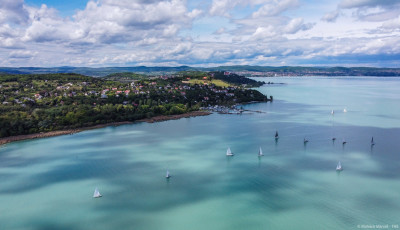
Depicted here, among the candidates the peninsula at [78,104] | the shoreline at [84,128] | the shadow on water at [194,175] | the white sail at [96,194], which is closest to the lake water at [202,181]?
the shadow on water at [194,175]

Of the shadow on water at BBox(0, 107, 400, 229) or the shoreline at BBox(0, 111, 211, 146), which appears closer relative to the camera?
the shadow on water at BBox(0, 107, 400, 229)

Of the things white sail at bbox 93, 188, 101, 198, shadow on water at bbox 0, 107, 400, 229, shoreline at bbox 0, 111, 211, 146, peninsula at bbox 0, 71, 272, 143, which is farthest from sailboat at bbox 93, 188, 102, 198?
peninsula at bbox 0, 71, 272, 143

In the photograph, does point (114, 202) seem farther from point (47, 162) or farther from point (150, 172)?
point (47, 162)

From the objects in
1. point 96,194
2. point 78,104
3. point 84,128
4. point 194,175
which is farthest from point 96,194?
point 78,104

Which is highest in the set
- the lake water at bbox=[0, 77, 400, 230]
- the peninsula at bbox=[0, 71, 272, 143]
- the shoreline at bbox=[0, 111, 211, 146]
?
the peninsula at bbox=[0, 71, 272, 143]

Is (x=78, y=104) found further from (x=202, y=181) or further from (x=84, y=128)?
(x=202, y=181)

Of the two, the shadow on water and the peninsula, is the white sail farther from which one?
the peninsula

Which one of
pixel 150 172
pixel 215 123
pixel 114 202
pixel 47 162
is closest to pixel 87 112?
pixel 47 162

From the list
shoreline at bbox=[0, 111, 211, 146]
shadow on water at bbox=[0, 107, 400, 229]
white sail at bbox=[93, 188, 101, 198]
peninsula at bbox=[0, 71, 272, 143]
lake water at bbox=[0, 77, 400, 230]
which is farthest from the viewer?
peninsula at bbox=[0, 71, 272, 143]
